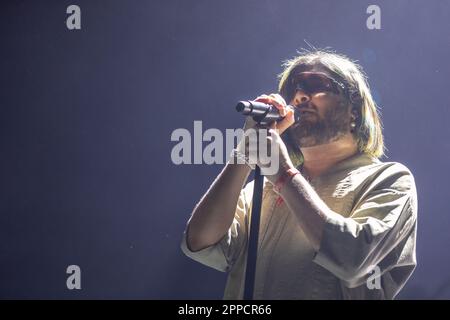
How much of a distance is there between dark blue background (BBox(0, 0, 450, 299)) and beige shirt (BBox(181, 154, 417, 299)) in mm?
765

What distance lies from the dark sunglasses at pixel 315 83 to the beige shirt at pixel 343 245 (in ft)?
0.70

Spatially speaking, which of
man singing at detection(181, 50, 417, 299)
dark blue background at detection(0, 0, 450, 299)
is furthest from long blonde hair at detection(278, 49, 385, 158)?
dark blue background at detection(0, 0, 450, 299)

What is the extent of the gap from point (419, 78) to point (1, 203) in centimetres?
171

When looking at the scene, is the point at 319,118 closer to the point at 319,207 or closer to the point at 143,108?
the point at 319,207

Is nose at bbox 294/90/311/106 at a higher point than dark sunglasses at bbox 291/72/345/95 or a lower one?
lower

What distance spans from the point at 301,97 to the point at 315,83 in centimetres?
7

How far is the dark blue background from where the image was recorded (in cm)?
246

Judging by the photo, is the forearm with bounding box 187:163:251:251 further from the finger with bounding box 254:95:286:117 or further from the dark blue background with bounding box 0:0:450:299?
the dark blue background with bounding box 0:0:450:299

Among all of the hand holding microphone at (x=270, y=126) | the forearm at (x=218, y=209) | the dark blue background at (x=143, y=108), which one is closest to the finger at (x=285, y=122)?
the hand holding microphone at (x=270, y=126)

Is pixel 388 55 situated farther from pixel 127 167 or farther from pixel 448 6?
pixel 127 167

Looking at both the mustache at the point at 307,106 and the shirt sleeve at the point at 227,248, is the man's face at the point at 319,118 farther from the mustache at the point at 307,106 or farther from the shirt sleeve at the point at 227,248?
the shirt sleeve at the point at 227,248

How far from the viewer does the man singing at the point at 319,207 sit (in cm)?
148
